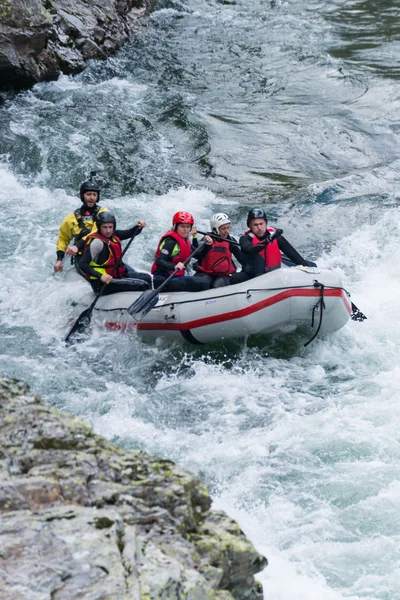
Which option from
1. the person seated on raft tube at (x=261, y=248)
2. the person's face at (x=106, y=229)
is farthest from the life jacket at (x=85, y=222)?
the person seated on raft tube at (x=261, y=248)

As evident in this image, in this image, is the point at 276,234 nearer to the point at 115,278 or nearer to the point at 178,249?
the point at 178,249

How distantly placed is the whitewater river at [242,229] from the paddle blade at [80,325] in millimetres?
141

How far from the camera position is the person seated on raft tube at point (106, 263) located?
8.83 meters

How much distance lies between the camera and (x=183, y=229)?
8836 millimetres

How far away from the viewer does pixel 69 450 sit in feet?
15.0

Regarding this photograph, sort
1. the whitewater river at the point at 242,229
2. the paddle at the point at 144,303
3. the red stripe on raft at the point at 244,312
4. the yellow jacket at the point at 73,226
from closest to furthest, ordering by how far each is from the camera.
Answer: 1. the whitewater river at the point at 242,229
2. the red stripe on raft at the point at 244,312
3. the paddle at the point at 144,303
4. the yellow jacket at the point at 73,226

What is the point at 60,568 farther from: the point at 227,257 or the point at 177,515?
the point at 227,257

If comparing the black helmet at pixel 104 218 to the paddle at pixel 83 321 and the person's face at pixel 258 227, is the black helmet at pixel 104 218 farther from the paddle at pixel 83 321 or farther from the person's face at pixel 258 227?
the person's face at pixel 258 227

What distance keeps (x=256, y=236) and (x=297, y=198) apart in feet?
11.4

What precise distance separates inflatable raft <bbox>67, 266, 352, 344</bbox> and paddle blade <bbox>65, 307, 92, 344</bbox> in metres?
0.37

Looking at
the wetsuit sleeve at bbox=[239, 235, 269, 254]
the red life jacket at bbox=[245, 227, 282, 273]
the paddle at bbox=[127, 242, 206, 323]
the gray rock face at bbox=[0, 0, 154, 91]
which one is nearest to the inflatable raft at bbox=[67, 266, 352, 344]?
the paddle at bbox=[127, 242, 206, 323]

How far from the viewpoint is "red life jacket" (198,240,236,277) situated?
9055 mm

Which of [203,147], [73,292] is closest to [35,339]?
[73,292]

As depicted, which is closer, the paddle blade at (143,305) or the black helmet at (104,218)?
the paddle blade at (143,305)
